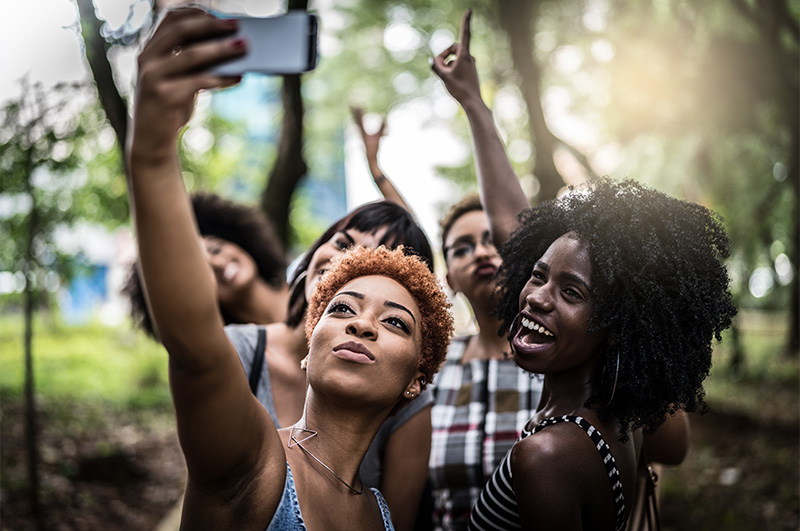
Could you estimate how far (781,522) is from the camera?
6793 mm

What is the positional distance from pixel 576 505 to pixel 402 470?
31.1 inches

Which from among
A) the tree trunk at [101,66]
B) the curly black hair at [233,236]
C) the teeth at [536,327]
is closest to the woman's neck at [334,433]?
the teeth at [536,327]

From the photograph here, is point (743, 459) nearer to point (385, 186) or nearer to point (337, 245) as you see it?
point (385, 186)

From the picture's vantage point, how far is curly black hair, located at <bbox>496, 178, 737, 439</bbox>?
2215 millimetres

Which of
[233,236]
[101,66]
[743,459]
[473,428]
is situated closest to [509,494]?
[473,428]

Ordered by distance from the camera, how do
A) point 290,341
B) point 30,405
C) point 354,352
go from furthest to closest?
point 30,405, point 290,341, point 354,352

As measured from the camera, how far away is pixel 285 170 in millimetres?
6355

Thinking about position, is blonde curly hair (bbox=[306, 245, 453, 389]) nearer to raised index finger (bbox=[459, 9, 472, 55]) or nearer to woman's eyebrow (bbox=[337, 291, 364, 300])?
woman's eyebrow (bbox=[337, 291, 364, 300])

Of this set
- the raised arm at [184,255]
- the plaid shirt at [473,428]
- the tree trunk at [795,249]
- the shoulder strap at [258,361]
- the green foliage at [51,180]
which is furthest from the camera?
the tree trunk at [795,249]

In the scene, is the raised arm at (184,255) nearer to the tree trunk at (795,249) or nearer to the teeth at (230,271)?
the teeth at (230,271)

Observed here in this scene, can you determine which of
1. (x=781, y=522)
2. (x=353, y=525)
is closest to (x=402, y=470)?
(x=353, y=525)

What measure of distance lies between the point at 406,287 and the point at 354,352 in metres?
0.37

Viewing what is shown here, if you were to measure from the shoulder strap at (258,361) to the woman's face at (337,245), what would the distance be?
1.03 feet

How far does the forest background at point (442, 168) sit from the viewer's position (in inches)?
237
